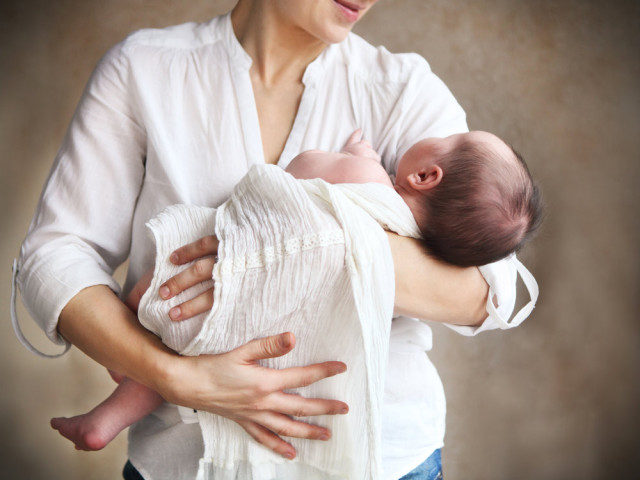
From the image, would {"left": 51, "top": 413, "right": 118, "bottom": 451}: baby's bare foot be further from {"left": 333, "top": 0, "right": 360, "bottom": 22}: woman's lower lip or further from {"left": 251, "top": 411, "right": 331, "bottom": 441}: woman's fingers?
{"left": 333, "top": 0, "right": 360, "bottom": 22}: woman's lower lip

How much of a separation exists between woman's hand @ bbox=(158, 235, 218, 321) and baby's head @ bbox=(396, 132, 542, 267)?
0.40 m

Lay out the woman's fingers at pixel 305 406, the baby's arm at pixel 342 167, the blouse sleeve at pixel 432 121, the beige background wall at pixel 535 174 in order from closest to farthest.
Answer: the woman's fingers at pixel 305 406
the baby's arm at pixel 342 167
the blouse sleeve at pixel 432 121
the beige background wall at pixel 535 174

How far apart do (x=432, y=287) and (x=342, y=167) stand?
0.89ft

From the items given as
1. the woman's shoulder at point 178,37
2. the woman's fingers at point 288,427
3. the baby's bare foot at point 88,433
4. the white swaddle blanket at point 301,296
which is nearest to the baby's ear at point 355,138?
the white swaddle blanket at point 301,296

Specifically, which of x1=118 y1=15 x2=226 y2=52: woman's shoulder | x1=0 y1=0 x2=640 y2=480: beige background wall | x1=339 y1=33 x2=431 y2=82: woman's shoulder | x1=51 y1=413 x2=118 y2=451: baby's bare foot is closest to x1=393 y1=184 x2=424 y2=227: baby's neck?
x1=339 y1=33 x2=431 y2=82: woman's shoulder

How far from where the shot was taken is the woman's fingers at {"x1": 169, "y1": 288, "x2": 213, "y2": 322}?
3.20 feet

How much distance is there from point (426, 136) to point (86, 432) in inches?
34.1

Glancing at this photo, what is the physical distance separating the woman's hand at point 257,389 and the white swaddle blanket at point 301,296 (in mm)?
21

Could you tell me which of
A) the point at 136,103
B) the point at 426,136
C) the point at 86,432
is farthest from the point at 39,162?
the point at 426,136

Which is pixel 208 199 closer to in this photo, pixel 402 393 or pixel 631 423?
pixel 402 393

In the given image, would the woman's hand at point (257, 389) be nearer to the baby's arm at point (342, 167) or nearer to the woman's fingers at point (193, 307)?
the woman's fingers at point (193, 307)

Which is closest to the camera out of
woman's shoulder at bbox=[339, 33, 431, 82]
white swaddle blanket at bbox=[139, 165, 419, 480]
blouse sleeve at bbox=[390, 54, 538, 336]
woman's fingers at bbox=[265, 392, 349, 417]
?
white swaddle blanket at bbox=[139, 165, 419, 480]

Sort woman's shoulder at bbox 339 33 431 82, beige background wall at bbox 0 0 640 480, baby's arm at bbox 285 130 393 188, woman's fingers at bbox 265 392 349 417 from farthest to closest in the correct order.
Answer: beige background wall at bbox 0 0 640 480 < woman's shoulder at bbox 339 33 431 82 < baby's arm at bbox 285 130 393 188 < woman's fingers at bbox 265 392 349 417

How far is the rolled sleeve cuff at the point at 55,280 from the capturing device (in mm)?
1125
